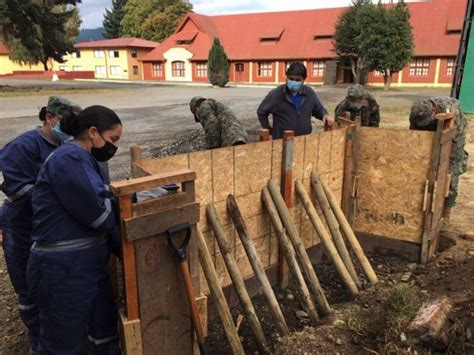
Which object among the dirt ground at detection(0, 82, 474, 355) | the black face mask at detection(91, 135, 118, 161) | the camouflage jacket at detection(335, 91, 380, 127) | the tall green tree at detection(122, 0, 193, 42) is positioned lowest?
the dirt ground at detection(0, 82, 474, 355)

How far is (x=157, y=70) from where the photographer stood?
50.4 m

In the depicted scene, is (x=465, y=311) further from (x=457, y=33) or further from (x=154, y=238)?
(x=457, y=33)

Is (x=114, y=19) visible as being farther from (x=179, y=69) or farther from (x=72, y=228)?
(x=72, y=228)

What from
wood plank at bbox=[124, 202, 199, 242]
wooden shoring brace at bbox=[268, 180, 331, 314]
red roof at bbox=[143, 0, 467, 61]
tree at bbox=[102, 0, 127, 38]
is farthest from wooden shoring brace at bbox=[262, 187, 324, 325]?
tree at bbox=[102, 0, 127, 38]

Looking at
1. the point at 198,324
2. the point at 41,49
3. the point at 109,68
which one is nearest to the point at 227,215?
the point at 198,324

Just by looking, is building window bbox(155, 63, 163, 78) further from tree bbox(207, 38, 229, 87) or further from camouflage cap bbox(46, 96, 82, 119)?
camouflage cap bbox(46, 96, 82, 119)

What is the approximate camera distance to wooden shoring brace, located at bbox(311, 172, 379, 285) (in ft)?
13.7

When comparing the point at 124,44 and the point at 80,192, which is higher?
the point at 124,44

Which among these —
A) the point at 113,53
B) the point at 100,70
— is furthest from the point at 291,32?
the point at 100,70

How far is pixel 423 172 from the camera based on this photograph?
452 cm

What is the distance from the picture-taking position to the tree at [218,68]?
119 ft

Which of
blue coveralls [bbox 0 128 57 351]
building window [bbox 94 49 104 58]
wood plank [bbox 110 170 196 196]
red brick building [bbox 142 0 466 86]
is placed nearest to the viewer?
wood plank [bbox 110 170 196 196]

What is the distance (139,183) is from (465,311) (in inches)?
111

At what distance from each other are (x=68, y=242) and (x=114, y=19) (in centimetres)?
8119
